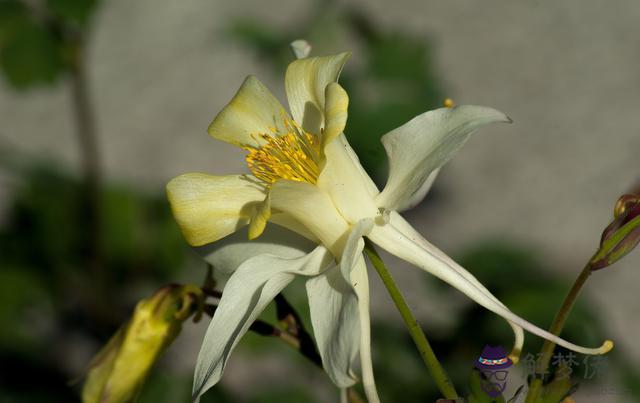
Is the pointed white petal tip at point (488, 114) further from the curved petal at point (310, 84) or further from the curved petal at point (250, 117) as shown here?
the curved petal at point (250, 117)

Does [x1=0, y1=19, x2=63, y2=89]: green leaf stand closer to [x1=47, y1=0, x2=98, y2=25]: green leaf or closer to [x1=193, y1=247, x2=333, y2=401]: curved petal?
[x1=47, y1=0, x2=98, y2=25]: green leaf

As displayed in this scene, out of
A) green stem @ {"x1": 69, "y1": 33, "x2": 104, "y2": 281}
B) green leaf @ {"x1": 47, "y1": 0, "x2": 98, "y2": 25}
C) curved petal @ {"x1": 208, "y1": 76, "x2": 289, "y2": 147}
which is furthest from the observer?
green stem @ {"x1": 69, "y1": 33, "x2": 104, "y2": 281}

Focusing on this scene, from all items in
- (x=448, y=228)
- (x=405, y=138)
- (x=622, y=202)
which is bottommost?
(x=448, y=228)

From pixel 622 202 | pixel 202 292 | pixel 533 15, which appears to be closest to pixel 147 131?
pixel 533 15

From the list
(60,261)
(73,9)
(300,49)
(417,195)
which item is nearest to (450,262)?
(417,195)

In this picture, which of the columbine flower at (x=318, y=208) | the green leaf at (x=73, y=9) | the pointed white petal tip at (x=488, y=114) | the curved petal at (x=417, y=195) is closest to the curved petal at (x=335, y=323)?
the columbine flower at (x=318, y=208)

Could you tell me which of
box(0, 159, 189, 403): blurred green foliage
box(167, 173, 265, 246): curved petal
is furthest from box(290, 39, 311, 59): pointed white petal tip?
box(0, 159, 189, 403): blurred green foliage

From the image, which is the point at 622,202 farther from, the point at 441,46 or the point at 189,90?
the point at 189,90
